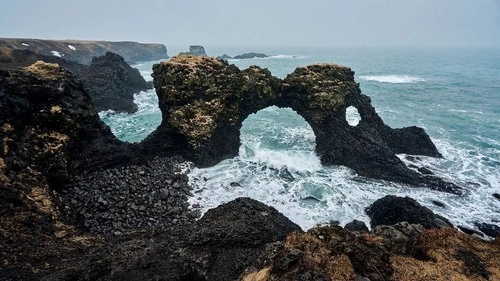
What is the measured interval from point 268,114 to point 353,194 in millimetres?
30556

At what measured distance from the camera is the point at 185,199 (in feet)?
85.3

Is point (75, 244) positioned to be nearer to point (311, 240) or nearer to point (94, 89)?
point (311, 240)

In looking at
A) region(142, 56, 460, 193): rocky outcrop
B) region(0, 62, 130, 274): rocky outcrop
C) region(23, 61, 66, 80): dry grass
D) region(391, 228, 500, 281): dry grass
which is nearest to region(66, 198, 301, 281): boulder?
region(0, 62, 130, 274): rocky outcrop

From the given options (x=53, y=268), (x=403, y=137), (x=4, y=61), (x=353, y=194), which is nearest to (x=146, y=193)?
(x=53, y=268)

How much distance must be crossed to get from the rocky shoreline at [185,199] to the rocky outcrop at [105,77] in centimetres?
3023

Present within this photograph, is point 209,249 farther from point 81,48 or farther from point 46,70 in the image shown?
point 81,48

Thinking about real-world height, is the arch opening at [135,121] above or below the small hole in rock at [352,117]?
below

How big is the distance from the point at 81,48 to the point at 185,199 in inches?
5203

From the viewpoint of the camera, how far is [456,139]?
4603 centimetres

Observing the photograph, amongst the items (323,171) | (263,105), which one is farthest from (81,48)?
(323,171)

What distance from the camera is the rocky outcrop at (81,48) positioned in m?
95.0

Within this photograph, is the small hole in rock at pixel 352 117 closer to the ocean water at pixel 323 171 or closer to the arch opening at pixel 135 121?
the ocean water at pixel 323 171

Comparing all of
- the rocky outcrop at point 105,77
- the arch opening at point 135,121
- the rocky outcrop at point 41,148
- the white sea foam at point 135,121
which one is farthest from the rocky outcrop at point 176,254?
the rocky outcrop at point 105,77

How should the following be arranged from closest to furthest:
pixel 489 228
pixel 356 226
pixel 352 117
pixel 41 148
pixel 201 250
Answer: pixel 201 250
pixel 41 148
pixel 356 226
pixel 489 228
pixel 352 117
